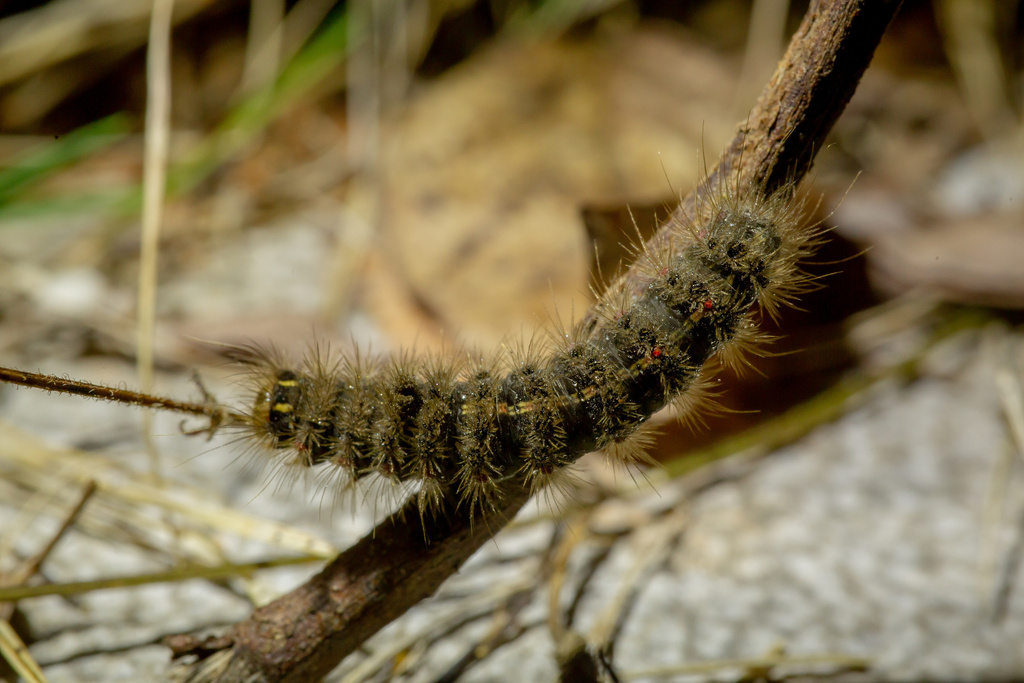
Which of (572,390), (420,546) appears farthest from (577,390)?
(420,546)

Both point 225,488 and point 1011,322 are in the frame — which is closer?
point 225,488

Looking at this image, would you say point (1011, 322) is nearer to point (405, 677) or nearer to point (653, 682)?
point (653, 682)

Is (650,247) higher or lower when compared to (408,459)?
higher

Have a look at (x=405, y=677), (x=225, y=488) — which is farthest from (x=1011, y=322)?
(x=225, y=488)

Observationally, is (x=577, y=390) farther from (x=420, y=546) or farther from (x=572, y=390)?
(x=420, y=546)
